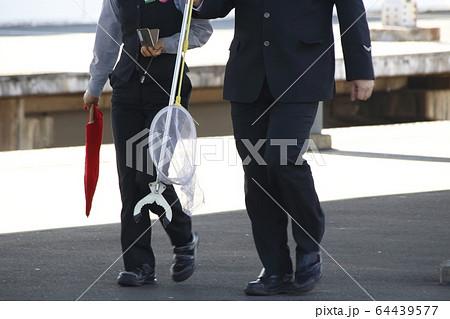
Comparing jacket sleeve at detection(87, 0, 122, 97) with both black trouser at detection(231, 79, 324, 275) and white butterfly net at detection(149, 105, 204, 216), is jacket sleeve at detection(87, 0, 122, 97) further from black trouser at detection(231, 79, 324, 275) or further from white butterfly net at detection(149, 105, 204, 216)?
black trouser at detection(231, 79, 324, 275)

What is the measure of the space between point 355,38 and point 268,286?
1.16m

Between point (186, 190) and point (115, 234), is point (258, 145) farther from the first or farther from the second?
point (115, 234)

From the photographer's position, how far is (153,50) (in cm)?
455

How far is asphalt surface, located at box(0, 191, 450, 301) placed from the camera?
451 cm

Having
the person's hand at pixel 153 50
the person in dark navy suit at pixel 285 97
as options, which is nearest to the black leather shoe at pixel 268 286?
the person in dark navy suit at pixel 285 97

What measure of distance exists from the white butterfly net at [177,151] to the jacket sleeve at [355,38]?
76 cm

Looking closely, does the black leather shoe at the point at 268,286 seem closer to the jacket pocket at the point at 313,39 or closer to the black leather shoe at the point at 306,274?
the black leather shoe at the point at 306,274

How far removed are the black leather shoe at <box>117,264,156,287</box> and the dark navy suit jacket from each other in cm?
92

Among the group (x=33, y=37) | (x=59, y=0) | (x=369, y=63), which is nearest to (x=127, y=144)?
Result: (x=369, y=63)

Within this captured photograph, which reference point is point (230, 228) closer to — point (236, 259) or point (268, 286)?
point (236, 259)

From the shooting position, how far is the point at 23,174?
27.6 feet

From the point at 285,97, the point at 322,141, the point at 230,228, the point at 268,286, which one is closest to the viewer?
the point at 285,97

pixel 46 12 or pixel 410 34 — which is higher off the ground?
pixel 46 12

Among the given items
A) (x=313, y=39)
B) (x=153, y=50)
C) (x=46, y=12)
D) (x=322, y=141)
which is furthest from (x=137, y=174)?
(x=46, y=12)
